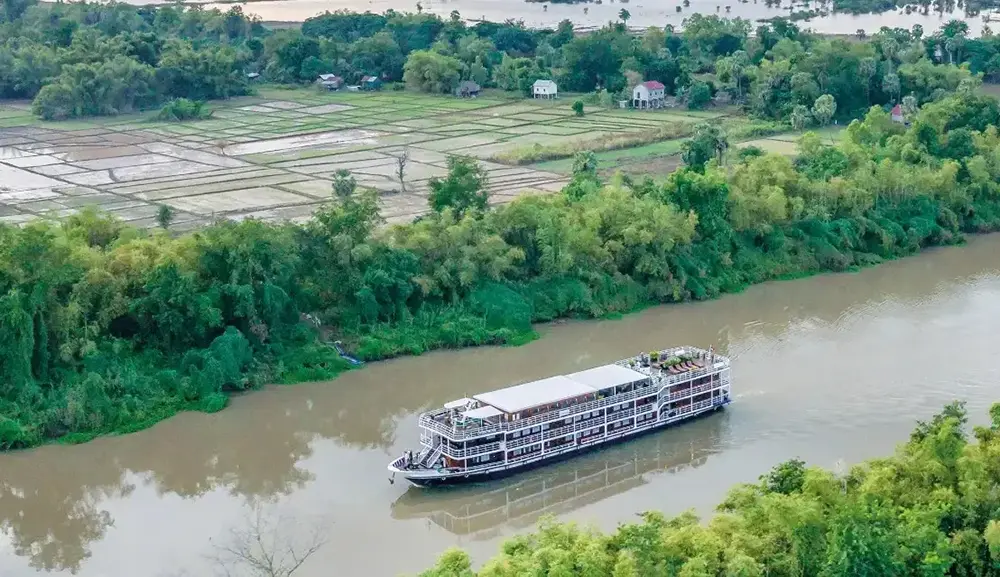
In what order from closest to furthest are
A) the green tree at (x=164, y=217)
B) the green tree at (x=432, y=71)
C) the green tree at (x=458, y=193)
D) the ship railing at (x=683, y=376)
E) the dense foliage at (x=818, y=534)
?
the dense foliage at (x=818, y=534)
the ship railing at (x=683, y=376)
the green tree at (x=458, y=193)
the green tree at (x=164, y=217)
the green tree at (x=432, y=71)

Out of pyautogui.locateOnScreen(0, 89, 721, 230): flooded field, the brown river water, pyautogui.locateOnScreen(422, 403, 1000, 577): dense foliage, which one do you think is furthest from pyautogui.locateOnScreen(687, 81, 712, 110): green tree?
pyautogui.locateOnScreen(422, 403, 1000, 577): dense foliage

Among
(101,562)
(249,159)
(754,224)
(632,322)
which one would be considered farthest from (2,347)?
(249,159)

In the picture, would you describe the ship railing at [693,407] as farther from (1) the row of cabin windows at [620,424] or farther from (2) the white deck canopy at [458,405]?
(2) the white deck canopy at [458,405]

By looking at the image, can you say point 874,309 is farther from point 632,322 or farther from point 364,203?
point 364,203

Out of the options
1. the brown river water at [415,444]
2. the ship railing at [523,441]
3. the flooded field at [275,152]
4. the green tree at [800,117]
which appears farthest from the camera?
the green tree at [800,117]

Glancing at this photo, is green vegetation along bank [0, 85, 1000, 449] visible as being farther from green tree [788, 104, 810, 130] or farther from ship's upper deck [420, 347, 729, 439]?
green tree [788, 104, 810, 130]

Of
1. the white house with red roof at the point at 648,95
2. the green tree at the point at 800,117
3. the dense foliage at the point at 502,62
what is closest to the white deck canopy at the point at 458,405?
the green tree at the point at 800,117
